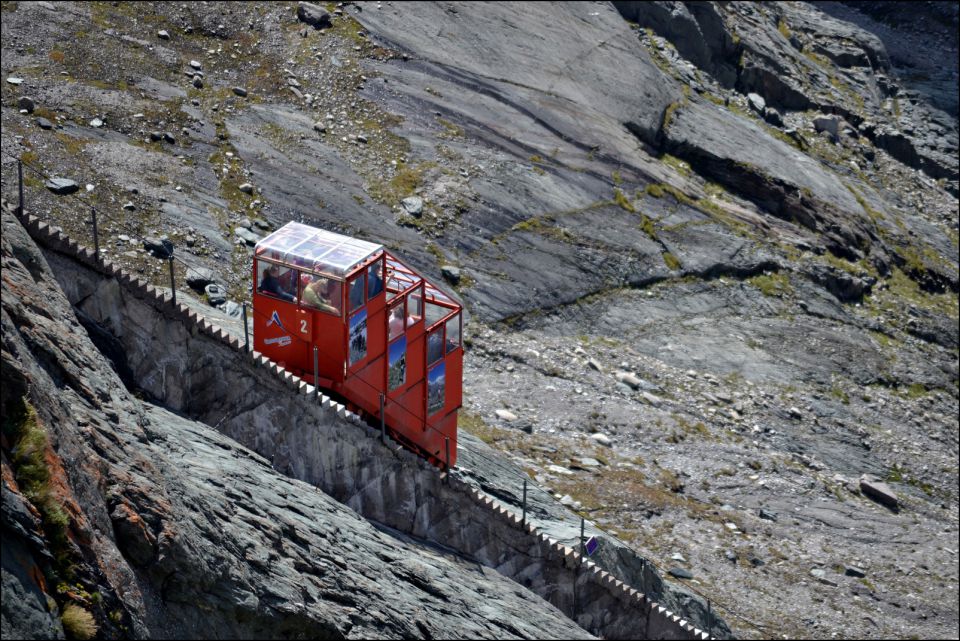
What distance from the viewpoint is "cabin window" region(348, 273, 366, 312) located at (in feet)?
77.8

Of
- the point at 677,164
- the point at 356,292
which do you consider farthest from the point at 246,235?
the point at 677,164

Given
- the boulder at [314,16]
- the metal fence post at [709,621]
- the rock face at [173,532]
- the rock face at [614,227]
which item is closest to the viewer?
the rock face at [173,532]

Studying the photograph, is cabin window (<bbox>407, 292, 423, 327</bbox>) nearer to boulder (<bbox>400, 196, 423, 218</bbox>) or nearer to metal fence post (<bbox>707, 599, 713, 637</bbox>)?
metal fence post (<bbox>707, 599, 713, 637</bbox>)

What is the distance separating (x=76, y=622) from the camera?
13.7 m

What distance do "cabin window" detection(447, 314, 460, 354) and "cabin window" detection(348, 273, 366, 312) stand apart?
3.06 meters

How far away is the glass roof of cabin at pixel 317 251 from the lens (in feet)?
78.1

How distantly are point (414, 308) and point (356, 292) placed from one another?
2.27m

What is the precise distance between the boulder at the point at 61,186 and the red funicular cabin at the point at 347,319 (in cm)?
1709

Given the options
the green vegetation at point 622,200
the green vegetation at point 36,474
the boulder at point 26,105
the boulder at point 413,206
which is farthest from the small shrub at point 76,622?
the green vegetation at point 622,200

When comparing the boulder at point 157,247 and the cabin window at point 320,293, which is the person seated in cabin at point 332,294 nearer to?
the cabin window at point 320,293

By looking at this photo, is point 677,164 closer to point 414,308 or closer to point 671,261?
point 671,261

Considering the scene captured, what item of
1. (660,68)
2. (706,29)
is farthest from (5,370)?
(706,29)

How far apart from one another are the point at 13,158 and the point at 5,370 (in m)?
29.9

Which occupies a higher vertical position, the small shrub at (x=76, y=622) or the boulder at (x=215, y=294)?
the small shrub at (x=76, y=622)
